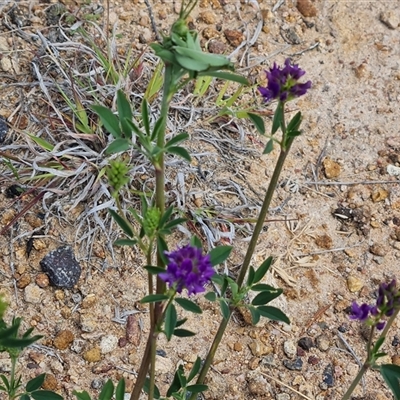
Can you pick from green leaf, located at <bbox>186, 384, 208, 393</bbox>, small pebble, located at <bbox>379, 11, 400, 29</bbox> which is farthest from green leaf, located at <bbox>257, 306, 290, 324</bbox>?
small pebble, located at <bbox>379, 11, 400, 29</bbox>

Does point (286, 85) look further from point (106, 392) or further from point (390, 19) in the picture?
point (390, 19)

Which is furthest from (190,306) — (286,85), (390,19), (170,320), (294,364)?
(390,19)

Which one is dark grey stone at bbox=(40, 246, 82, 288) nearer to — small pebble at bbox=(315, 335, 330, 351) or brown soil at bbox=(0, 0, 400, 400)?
brown soil at bbox=(0, 0, 400, 400)

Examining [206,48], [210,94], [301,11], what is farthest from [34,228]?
[301,11]

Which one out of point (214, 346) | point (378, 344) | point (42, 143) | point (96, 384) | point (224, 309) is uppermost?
point (378, 344)

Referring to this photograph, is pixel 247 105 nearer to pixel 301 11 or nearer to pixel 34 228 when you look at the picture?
pixel 301 11

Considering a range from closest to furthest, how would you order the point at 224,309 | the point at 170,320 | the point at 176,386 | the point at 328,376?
the point at 170,320
the point at 224,309
the point at 176,386
the point at 328,376
